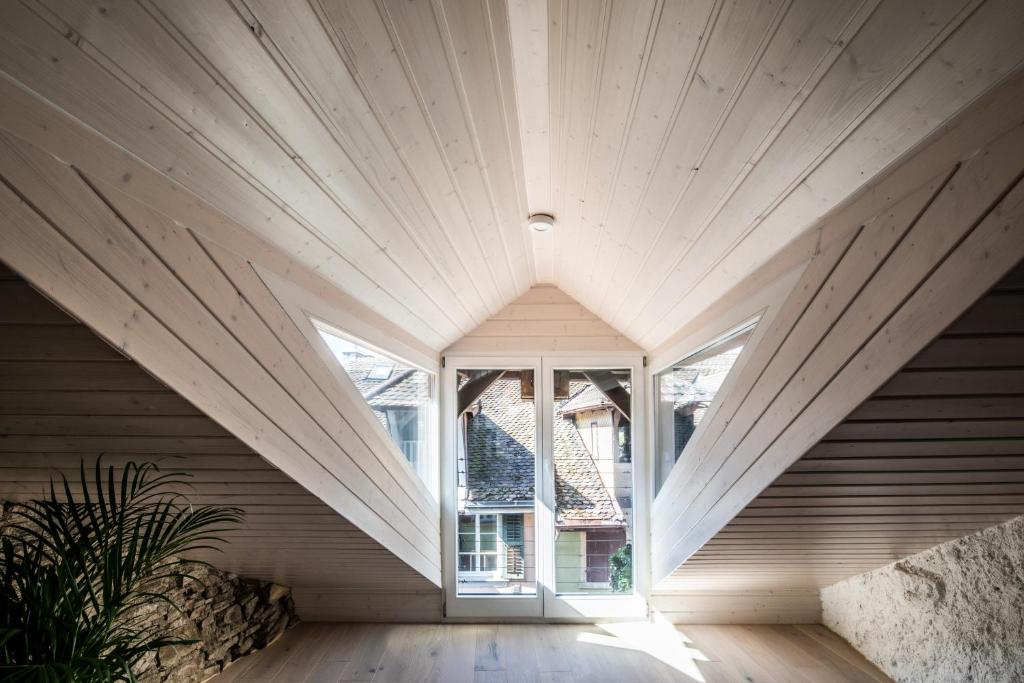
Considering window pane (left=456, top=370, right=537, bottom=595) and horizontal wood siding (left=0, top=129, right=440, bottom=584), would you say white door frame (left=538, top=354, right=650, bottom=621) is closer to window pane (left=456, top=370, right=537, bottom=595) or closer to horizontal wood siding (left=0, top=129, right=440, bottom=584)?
window pane (left=456, top=370, right=537, bottom=595)

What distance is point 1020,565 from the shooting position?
8.44ft

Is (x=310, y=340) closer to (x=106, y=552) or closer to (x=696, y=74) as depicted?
(x=106, y=552)

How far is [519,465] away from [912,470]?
2.73 m

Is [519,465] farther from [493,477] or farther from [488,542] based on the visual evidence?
[488,542]

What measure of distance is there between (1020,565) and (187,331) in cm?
298

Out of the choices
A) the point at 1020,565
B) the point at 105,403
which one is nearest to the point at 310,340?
the point at 105,403

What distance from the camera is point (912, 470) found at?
6.87ft

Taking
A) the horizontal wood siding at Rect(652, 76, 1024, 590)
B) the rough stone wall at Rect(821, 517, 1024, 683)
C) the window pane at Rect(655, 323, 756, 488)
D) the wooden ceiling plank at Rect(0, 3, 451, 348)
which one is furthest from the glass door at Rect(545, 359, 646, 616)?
the wooden ceiling plank at Rect(0, 3, 451, 348)

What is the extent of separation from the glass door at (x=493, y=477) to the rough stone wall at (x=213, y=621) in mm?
1159

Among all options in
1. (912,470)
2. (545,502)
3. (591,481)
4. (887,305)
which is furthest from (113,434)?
(591,481)

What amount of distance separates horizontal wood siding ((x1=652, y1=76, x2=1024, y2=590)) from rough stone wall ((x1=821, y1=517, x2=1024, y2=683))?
1.19 m

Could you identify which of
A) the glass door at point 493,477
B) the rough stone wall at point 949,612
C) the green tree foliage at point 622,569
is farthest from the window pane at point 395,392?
the rough stone wall at point 949,612

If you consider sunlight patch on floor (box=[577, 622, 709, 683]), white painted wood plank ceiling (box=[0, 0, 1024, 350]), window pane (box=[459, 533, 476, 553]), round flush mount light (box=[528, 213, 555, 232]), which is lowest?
sunlight patch on floor (box=[577, 622, 709, 683])

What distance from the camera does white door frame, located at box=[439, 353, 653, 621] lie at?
175 inches
